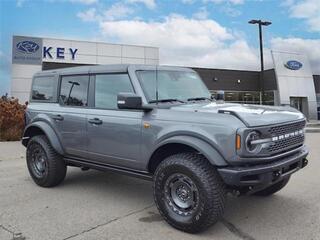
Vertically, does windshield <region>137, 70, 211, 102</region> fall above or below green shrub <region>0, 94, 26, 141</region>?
above

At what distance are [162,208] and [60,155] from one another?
2.45 m

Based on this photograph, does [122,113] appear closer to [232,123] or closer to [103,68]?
[103,68]

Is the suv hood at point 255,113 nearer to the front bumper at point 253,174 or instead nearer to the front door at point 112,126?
the front bumper at point 253,174

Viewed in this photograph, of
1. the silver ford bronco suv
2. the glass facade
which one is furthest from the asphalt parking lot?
the glass facade

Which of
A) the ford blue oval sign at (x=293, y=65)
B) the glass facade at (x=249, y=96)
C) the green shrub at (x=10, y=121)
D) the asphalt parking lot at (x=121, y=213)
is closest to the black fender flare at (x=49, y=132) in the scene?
the asphalt parking lot at (x=121, y=213)

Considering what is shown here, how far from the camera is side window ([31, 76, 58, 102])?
22.2 ft

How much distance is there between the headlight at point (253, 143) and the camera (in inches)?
167

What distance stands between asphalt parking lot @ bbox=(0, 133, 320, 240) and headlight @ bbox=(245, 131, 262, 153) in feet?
3.28

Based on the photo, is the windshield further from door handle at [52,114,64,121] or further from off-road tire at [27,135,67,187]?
off-road tire at [27,135,67,187]

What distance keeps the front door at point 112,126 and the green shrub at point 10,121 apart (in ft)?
30.2

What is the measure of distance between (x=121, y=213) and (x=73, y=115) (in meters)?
1.76

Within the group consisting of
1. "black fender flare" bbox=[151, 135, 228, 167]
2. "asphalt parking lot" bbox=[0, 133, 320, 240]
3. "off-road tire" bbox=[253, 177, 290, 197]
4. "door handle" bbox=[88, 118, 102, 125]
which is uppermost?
"door handle" bbox=[88, 118, 102, 125]

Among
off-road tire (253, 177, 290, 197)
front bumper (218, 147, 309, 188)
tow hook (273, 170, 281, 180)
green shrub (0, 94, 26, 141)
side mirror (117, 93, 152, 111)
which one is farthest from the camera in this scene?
green shrub (0, 94, 26, 141)

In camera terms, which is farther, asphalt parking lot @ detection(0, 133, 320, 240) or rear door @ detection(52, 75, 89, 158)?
rear door @ detection(52, 75, 89, 158)
